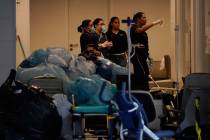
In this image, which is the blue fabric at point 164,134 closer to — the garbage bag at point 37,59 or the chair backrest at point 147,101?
the chair backrest at point 147,101

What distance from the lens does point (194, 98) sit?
426 cm

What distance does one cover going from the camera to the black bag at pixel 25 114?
4.17m

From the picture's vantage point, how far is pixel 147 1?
416 inches

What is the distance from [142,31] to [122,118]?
11.3 feet

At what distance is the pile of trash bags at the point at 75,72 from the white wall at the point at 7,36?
0.66 feet

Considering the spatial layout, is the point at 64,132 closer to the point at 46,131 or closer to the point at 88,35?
the point at 46,131

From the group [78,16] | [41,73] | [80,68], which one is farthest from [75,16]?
[41,73]

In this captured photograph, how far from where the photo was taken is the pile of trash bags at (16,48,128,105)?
479cm

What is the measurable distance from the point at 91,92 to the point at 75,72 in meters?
0.90

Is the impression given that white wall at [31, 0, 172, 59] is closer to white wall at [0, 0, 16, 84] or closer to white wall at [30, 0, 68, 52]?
white wall at [30, 0, 68, 52]

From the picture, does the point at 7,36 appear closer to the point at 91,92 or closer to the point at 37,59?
the point at 37,59

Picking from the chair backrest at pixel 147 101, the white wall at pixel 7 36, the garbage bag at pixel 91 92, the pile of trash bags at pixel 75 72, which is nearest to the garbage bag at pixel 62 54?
the pile of trash bags at pixel 75 72

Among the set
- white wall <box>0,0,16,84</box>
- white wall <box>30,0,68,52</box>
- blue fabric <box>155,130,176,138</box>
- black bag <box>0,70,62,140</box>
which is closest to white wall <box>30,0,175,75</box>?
white wall <box>30,0,68,52</box>

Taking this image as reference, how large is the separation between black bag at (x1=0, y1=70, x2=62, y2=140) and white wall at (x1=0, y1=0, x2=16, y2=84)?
4.52 ft
